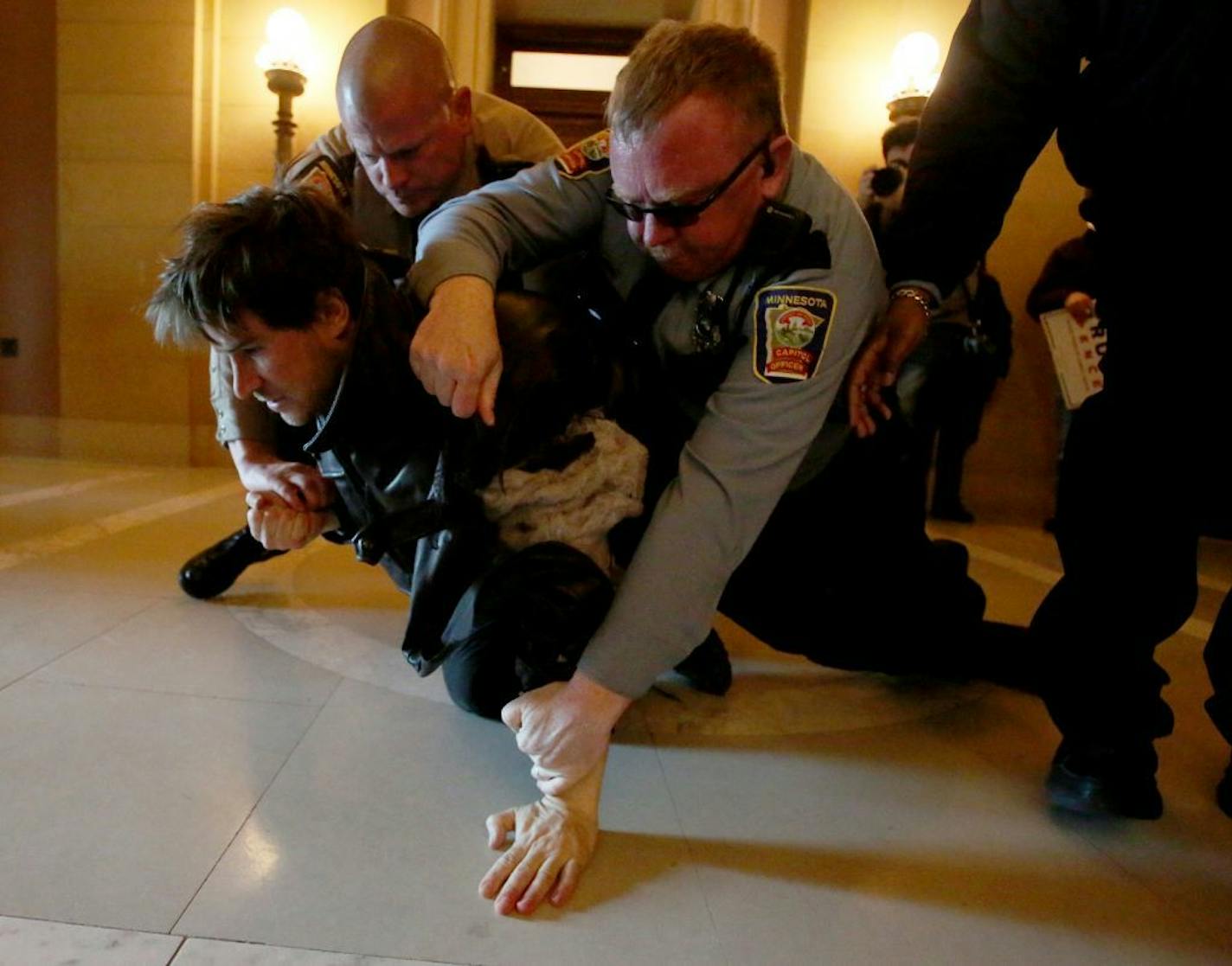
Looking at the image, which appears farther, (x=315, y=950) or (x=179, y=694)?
(x=179, y=694)

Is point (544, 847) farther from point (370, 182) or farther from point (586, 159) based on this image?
point (370, 182)

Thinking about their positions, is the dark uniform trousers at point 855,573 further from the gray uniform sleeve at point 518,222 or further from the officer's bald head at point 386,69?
the officer's bald head at point 386,69

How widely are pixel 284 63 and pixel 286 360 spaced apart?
2.60 meters

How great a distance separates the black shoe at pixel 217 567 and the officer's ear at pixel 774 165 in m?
1.00

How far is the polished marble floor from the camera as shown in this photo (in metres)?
0.62

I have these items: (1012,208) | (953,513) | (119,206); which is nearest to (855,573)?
(953,513)

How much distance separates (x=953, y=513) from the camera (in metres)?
2.93

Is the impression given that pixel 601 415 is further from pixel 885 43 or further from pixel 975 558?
pixel 885 43

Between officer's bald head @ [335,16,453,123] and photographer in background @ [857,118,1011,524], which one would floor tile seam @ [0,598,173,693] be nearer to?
officer's bald head @ [335,16,453,123]

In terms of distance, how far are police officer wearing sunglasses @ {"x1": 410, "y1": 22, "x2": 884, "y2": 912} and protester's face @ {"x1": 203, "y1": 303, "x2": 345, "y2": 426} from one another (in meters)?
0.12

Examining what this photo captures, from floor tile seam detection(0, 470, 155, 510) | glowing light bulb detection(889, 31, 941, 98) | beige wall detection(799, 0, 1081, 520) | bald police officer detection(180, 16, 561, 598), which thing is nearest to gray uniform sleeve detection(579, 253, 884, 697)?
bald police officer detection(180, 16, 561, 598)

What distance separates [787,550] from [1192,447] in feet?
1.57

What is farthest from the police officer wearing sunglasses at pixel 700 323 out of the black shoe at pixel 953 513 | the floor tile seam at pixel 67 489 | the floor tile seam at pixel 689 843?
the black shoe at pixel 953 513

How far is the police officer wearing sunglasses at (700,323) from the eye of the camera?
2.47 ft
